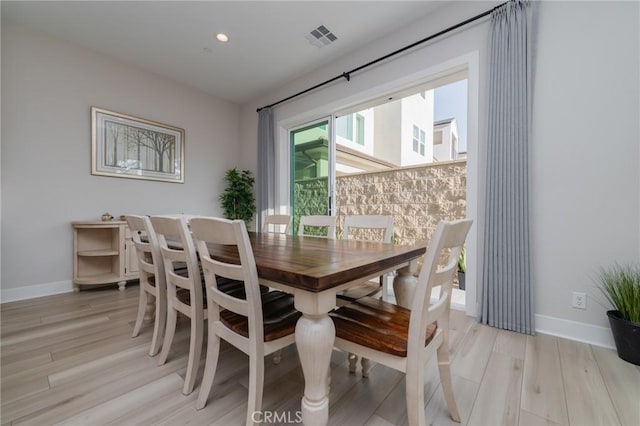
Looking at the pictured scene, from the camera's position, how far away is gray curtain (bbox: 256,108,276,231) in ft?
13.1

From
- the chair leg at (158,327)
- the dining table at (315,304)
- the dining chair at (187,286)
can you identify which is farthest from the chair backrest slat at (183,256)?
the dining table at (315,304)

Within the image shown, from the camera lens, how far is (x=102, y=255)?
9.64 feet

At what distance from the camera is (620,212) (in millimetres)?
1697

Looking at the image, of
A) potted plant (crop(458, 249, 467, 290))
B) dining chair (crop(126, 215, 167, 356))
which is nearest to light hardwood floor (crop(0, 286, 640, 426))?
dining chair (crop(126, 215, 167, 356))

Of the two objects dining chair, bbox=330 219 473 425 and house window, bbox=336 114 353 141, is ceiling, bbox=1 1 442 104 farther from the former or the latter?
dining chair, bbox=330 219 473 425

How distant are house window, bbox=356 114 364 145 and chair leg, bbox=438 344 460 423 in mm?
5121

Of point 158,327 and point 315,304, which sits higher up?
point 315,304

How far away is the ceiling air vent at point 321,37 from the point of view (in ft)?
8.97

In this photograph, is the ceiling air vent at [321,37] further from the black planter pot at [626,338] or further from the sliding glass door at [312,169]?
the black planter pot at [626,338]

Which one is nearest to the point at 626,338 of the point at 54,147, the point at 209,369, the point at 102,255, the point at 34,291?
the point at 209,369

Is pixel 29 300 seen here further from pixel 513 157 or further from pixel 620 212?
pixel 620 212

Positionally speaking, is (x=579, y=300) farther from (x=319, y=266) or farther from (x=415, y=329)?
(x=319, y=266)

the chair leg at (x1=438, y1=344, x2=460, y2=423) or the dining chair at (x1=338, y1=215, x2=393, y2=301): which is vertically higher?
the dining chair at (x1=338, y1=215, x2=393, y2=301)

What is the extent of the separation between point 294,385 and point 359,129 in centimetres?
540
